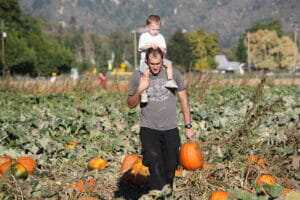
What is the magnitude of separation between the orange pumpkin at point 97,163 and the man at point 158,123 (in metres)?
1.21

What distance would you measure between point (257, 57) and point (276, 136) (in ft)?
294

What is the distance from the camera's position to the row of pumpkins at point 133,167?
402 cm

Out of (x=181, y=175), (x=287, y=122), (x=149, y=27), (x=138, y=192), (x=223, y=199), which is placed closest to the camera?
(x=223, y=199)

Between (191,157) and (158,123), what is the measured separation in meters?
0.47

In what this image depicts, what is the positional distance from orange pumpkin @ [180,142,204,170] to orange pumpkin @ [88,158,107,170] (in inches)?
51.0

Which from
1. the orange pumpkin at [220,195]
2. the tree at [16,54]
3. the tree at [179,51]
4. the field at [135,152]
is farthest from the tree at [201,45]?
the orange pumpkin at [220,195]

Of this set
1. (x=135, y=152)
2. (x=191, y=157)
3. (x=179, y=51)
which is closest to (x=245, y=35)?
(x=179, y=51)

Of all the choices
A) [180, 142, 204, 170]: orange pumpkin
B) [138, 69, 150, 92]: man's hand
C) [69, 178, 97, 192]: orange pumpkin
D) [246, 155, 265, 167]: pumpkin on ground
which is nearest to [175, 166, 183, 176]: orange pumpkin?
[180, 142, 204, 170]: orange pumpkin

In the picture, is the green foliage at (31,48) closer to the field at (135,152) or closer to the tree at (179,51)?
the tree at (179,51)

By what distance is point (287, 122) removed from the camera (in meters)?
7.52

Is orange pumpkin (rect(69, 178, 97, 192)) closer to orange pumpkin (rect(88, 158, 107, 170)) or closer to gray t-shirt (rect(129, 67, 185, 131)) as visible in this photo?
gray t-shirt (rect(129, 67, 185, 131))

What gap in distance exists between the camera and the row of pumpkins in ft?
13.2

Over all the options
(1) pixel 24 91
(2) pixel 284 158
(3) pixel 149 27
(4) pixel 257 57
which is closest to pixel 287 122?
(2) pixel 284 158

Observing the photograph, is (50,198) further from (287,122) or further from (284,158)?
(287,122)
